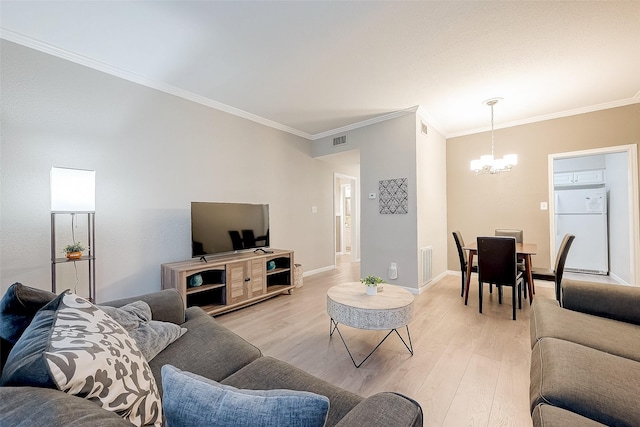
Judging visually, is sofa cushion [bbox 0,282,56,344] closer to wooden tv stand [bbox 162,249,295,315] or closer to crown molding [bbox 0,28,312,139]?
wooden tv stand [bbox 162,249,295,315]

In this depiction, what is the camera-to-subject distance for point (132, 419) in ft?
2.55

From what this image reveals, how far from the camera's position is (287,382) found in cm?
109

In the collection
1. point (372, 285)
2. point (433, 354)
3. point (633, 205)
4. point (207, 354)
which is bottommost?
point (433, 354)

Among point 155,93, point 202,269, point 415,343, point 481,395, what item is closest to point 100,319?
point 202,269

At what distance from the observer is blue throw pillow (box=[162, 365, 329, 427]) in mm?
539

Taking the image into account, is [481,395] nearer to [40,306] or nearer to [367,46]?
[40,306]

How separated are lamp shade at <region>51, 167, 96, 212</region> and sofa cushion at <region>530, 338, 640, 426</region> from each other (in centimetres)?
320

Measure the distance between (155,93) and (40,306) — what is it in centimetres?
275

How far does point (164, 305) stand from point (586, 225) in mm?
6777

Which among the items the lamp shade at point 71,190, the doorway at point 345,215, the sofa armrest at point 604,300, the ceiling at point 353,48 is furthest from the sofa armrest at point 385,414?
the doorway at point 345,215

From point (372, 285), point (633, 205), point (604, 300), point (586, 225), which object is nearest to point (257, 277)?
point (372, 285)

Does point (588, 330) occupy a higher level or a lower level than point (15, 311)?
lower

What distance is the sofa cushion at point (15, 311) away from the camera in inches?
38.4

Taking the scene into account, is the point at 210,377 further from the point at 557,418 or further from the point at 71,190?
the point at 71,190
